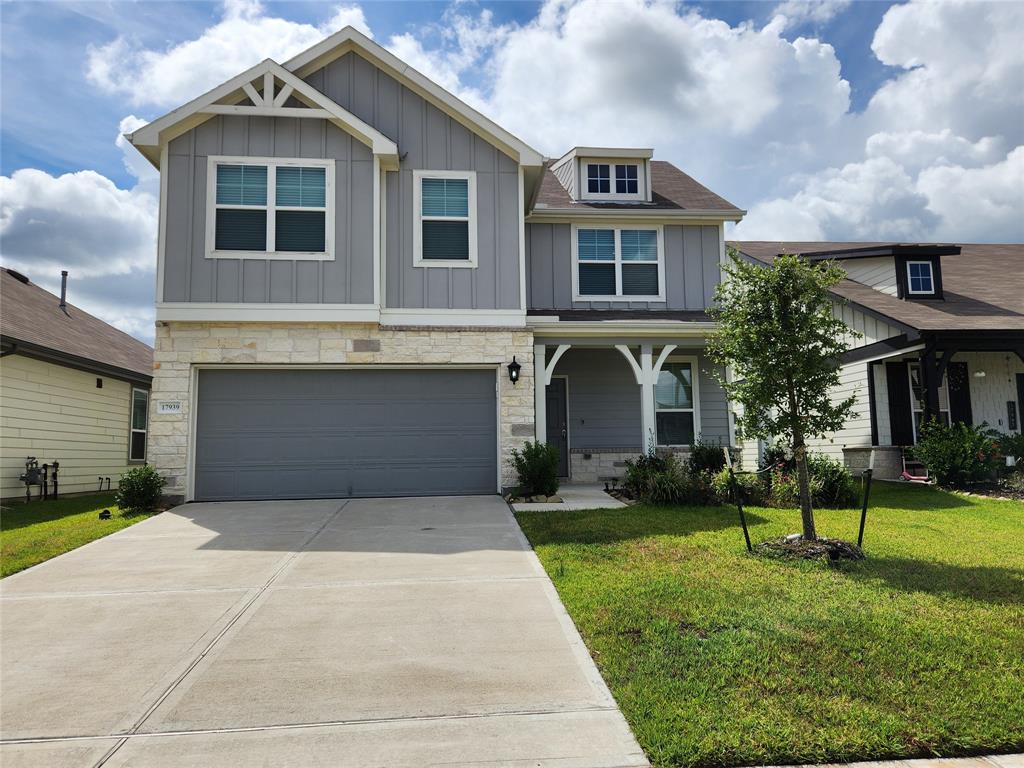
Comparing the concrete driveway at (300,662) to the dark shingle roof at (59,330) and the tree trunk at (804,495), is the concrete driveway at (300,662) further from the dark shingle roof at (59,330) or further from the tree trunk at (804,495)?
the dark shingle roof at (59,330)

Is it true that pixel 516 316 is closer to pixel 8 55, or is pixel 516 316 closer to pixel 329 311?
pixel 329 311

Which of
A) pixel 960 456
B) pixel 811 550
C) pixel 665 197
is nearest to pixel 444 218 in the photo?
pixel 665 197

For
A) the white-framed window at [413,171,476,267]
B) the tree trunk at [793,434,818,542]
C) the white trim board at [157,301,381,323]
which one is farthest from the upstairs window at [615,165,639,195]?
the tree trunk at [793,434,818,542]

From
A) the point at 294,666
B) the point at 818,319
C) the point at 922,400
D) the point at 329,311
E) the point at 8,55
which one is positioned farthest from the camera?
the point at 922,400

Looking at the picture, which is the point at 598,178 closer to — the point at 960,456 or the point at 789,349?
the point at 960,456

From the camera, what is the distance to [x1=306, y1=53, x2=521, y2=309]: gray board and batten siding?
11.1m

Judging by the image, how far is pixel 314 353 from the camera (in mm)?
10703

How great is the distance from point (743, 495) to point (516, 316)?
4662mm

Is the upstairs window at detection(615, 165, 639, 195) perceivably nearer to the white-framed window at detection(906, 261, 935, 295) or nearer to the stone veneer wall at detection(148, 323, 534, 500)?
the stone veneer wall at detection(148, 323, 534, 500)

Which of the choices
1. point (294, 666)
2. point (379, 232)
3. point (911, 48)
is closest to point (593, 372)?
point (379, 232)

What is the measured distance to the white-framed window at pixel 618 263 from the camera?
528 inches

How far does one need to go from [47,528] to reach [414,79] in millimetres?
8882

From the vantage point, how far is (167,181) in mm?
10672

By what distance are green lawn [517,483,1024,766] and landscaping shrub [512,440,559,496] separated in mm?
2880
